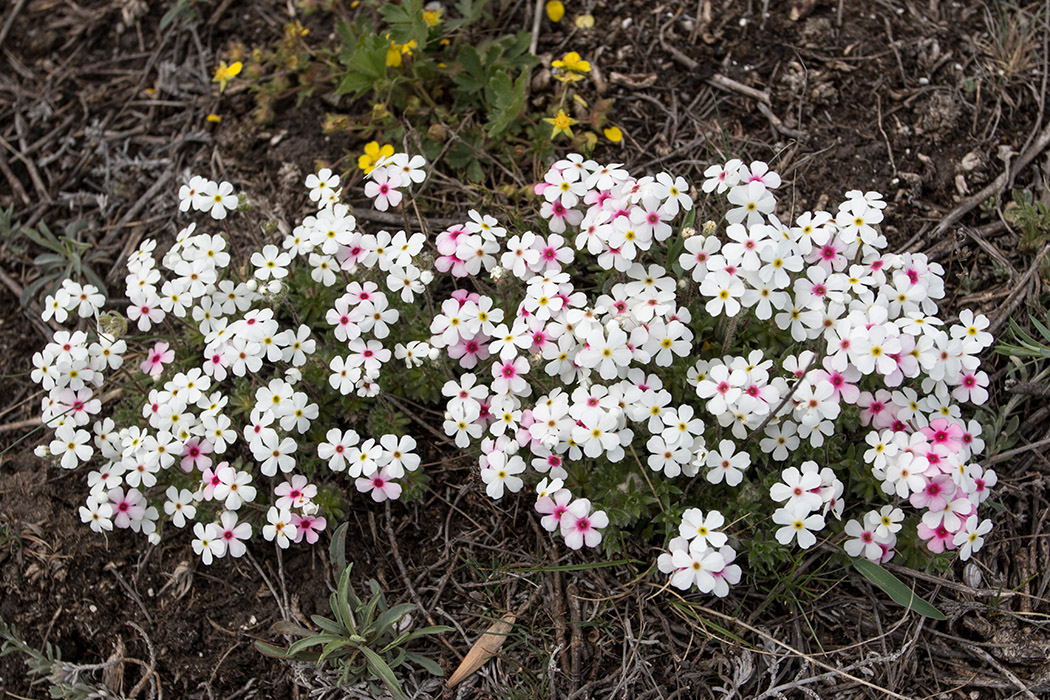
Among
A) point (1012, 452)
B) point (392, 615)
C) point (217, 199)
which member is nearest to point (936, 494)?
→ point (1012, 452)

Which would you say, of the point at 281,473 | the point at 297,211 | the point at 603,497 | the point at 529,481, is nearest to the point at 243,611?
the point at 281,473

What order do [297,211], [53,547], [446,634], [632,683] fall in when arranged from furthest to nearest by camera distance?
[297,211] < [53,547] < [446,634] < [632,683]

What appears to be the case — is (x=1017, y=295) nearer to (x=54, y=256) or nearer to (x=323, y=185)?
(x=323, y=185)

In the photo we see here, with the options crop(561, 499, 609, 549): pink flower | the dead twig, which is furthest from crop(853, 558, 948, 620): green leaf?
the dead twig

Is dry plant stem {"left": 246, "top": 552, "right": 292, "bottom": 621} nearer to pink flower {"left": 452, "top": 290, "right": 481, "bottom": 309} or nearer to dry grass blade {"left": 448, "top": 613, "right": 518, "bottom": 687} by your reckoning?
dry grass blade {"left": 448, "top": 613, "right": 518, "bottom": 687}

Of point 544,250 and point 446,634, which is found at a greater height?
point 544,250

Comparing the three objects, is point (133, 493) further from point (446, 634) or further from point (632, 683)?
point (632, 683)

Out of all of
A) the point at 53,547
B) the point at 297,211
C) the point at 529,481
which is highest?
the point at 297,211
